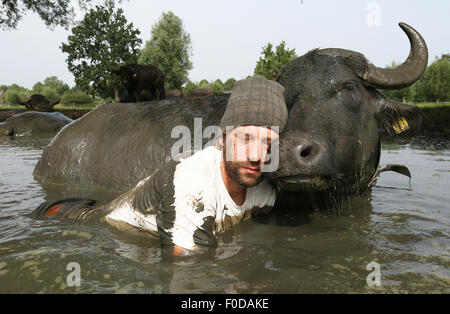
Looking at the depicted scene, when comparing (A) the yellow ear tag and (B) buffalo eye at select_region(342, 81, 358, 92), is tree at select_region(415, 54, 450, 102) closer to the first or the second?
(A) the yellow ear tag

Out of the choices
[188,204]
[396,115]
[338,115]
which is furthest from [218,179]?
[396,115]

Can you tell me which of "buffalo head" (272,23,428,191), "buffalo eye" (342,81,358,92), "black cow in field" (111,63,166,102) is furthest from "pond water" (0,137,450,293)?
"black cow in field" (111,63,166,102)

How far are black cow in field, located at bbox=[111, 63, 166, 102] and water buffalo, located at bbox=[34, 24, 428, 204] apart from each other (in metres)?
13.0

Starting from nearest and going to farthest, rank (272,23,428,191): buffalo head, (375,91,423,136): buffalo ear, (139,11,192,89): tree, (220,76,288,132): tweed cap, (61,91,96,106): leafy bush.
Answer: (220,76,288,132): tweed cap → (272,23,428,191): buffalo head → (375,91,423,136): buffalo ear → (139,11,192,89): tree → (61,91,96,106): leafy bush

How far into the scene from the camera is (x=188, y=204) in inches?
105

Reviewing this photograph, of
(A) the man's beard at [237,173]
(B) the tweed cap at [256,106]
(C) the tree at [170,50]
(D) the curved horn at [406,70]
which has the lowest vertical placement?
(A) the man's beard at [237,173]

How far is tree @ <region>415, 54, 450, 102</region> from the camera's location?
6250 centimetres

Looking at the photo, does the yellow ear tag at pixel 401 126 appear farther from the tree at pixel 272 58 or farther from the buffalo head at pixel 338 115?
the tree at pixel 272 58

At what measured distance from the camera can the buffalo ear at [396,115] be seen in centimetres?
416

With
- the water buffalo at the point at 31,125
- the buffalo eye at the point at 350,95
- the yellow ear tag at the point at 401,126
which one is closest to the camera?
the buffalo eye at the point at 350,95

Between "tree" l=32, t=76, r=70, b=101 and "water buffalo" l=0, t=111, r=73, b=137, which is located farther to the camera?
"tree" l=32, t=76, r=70, b=101

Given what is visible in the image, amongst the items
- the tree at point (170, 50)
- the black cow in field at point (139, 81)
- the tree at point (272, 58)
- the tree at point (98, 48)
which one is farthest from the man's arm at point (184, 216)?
the tree at point (170, 50)

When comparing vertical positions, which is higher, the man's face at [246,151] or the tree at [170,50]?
the tree at [170,50]
